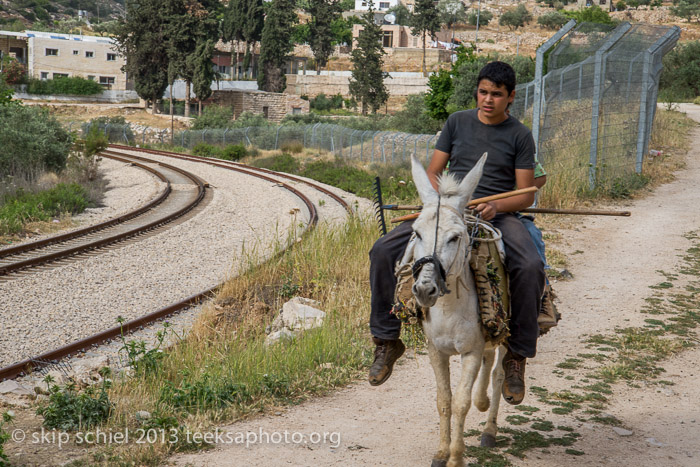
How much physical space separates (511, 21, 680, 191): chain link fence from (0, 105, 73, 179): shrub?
605 inches

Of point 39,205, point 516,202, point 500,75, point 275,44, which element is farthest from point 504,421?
point 275,44

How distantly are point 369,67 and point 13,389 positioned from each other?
248 feet

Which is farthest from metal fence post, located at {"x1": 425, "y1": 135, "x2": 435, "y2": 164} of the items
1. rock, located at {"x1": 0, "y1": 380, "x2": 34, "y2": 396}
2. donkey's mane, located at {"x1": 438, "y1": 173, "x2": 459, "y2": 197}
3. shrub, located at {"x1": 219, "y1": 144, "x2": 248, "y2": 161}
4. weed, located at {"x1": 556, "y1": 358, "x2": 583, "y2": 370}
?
donkey's mane, located at {"x1": 438, "y1": 173, "x2": 459, "y2": 197}

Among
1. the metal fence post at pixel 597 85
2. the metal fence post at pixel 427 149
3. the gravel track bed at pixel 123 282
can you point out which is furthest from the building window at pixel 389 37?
the metal fence post at pixel 597 85

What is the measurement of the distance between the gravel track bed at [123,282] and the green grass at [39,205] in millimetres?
3490

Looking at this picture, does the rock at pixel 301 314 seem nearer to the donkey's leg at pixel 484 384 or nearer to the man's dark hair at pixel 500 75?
the donkey's leg at pixel 484 384

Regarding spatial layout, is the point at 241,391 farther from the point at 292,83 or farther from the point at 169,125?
the point at 292,83

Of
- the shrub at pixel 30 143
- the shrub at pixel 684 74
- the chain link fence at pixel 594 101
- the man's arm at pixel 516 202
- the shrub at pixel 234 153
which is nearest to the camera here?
→ the man's arm at pixel 516 202

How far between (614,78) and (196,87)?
181 ft

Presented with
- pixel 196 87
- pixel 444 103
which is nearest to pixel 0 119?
pixel 444 103

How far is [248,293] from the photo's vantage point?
1037cm

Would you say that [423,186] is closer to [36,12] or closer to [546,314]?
[546,314]

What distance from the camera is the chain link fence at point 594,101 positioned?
16672 mm

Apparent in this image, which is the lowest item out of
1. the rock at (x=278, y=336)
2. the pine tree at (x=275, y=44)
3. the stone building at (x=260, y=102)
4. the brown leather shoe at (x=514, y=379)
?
the rock at (x=278, y=336)
